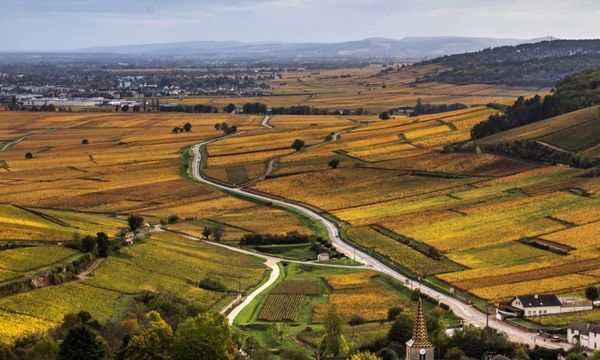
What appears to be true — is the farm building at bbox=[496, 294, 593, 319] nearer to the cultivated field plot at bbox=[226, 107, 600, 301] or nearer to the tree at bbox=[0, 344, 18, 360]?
the cultivated field plot at bbox=[226, 107, 600, 301]

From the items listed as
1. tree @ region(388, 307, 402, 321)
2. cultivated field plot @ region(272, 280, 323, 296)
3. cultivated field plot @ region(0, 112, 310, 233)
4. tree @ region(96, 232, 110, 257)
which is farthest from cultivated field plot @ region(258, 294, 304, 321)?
cultivated field plot @ region(0, 112, 310, 233)

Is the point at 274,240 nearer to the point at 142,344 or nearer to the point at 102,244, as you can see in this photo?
the point at 102,244

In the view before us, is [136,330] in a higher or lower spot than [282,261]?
higher

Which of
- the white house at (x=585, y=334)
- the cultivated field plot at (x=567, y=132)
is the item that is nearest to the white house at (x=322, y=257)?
the white house at (x=585, y=334)

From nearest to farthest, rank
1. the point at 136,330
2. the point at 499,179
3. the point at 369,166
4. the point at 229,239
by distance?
1. the point at 136,330
2. the point at 229,239
3. the point at 499,179
4. the point at 369,166

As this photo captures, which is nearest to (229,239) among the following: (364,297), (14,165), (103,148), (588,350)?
(364,297)

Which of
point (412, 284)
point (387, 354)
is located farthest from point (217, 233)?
point (387, 354)

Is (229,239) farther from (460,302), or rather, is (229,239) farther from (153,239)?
(460,302)

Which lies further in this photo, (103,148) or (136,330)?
(103,148)
